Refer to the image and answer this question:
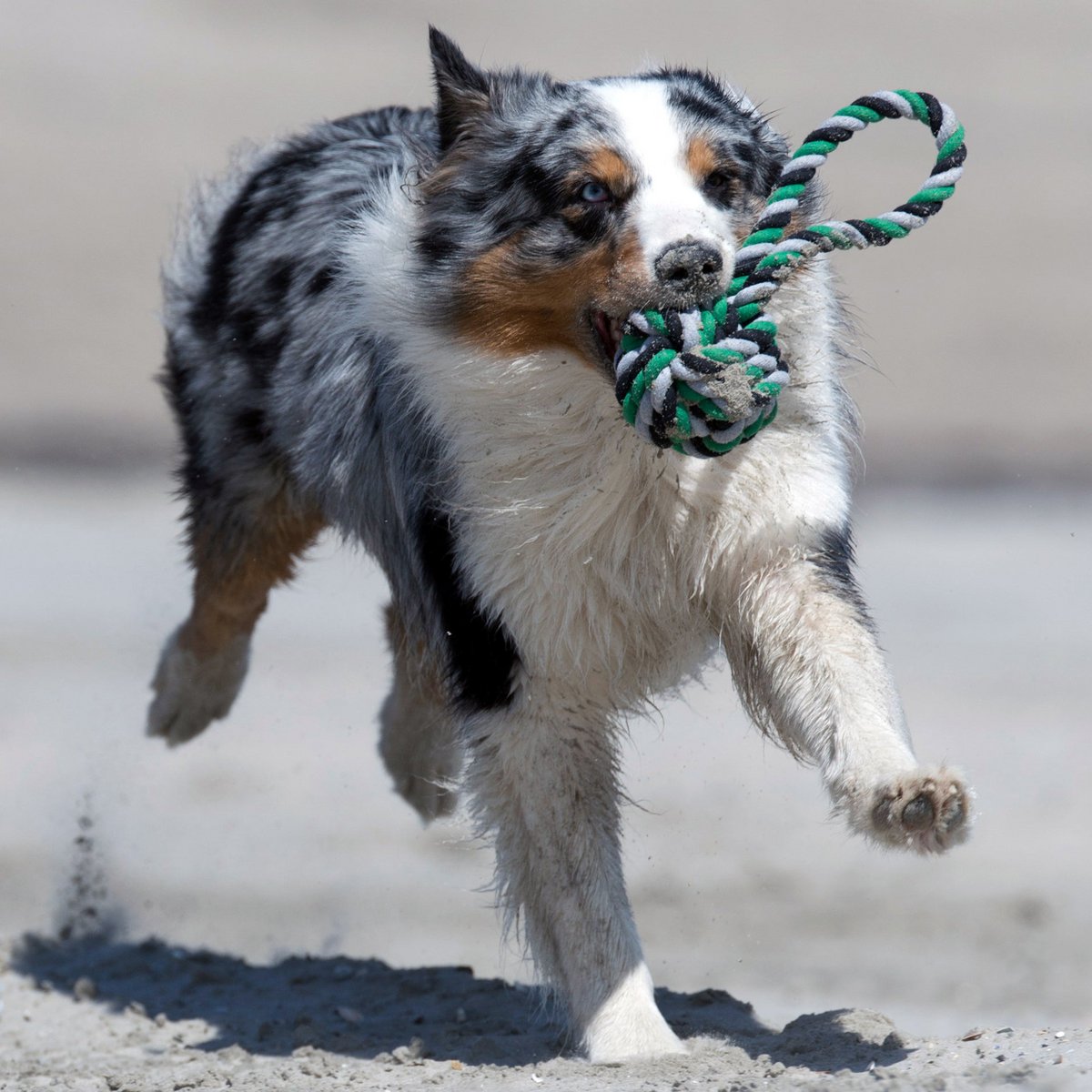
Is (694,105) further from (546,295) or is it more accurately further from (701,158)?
(546,295)

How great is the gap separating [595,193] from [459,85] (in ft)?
2.33

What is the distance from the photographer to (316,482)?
18.2ft

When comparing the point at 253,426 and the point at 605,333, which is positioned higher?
the point at 253,426

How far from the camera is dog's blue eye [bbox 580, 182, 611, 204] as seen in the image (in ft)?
13.1

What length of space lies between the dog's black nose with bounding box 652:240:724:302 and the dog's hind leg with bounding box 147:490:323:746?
95.7 inches

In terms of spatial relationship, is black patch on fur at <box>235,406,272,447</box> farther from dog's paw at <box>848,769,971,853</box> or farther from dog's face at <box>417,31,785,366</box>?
dog's paw at <box>848,769,971,853</box>

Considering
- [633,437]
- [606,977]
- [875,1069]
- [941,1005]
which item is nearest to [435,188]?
[633,437]

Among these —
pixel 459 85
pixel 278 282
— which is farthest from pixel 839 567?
pixel 278 282

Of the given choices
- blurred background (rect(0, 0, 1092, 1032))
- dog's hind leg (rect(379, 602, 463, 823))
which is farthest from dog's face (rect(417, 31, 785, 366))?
dog's hind leg (rect(379, 602, 463, 823))

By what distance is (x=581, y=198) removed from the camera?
4.04 meters

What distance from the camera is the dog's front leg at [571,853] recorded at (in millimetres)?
4387

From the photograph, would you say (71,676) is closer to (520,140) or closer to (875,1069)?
(520,140)

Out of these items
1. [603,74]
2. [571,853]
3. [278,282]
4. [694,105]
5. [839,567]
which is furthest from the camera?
[603,74]

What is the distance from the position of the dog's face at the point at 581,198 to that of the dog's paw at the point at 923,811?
1.10m
